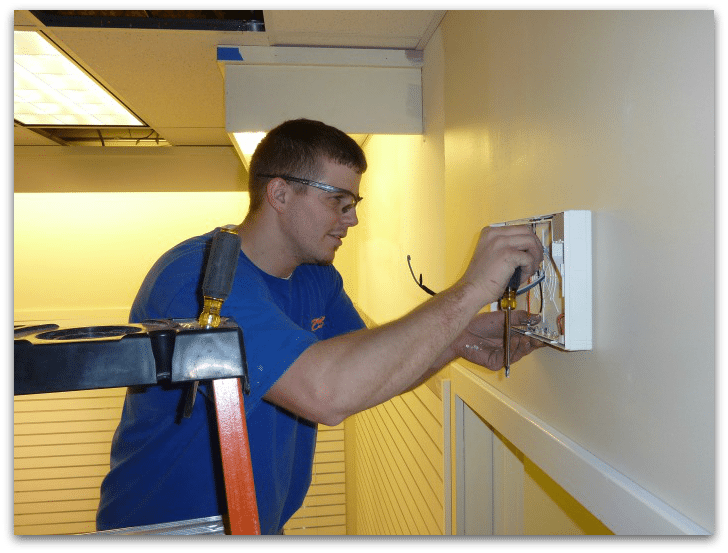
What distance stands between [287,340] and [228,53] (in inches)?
49.9

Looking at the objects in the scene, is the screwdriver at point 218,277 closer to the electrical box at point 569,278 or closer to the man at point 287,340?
the man at point 287,340

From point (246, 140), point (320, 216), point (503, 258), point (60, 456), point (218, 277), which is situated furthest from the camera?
point (60, 456)

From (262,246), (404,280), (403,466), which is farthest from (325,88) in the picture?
(403,466)

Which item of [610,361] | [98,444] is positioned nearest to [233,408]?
[610,361]

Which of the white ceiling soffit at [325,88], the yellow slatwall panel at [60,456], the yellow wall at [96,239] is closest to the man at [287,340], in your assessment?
the white ceiling soffit at [325,88]

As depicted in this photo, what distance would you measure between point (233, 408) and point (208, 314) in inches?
5.2

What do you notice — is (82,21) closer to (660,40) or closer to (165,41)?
(165,41)

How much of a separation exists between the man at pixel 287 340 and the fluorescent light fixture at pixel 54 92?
1.16 metres

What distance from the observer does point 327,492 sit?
5117 millimetres

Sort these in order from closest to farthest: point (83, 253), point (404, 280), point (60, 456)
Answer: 1. point (404, 280)
2. point (83, 253)
3. point (60, 456)

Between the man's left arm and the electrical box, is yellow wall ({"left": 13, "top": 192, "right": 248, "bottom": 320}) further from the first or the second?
the electrical box

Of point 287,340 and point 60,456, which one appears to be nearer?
point 287,340

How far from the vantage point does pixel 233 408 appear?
2.49ft

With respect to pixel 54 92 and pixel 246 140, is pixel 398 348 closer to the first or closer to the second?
pixel 246 140
